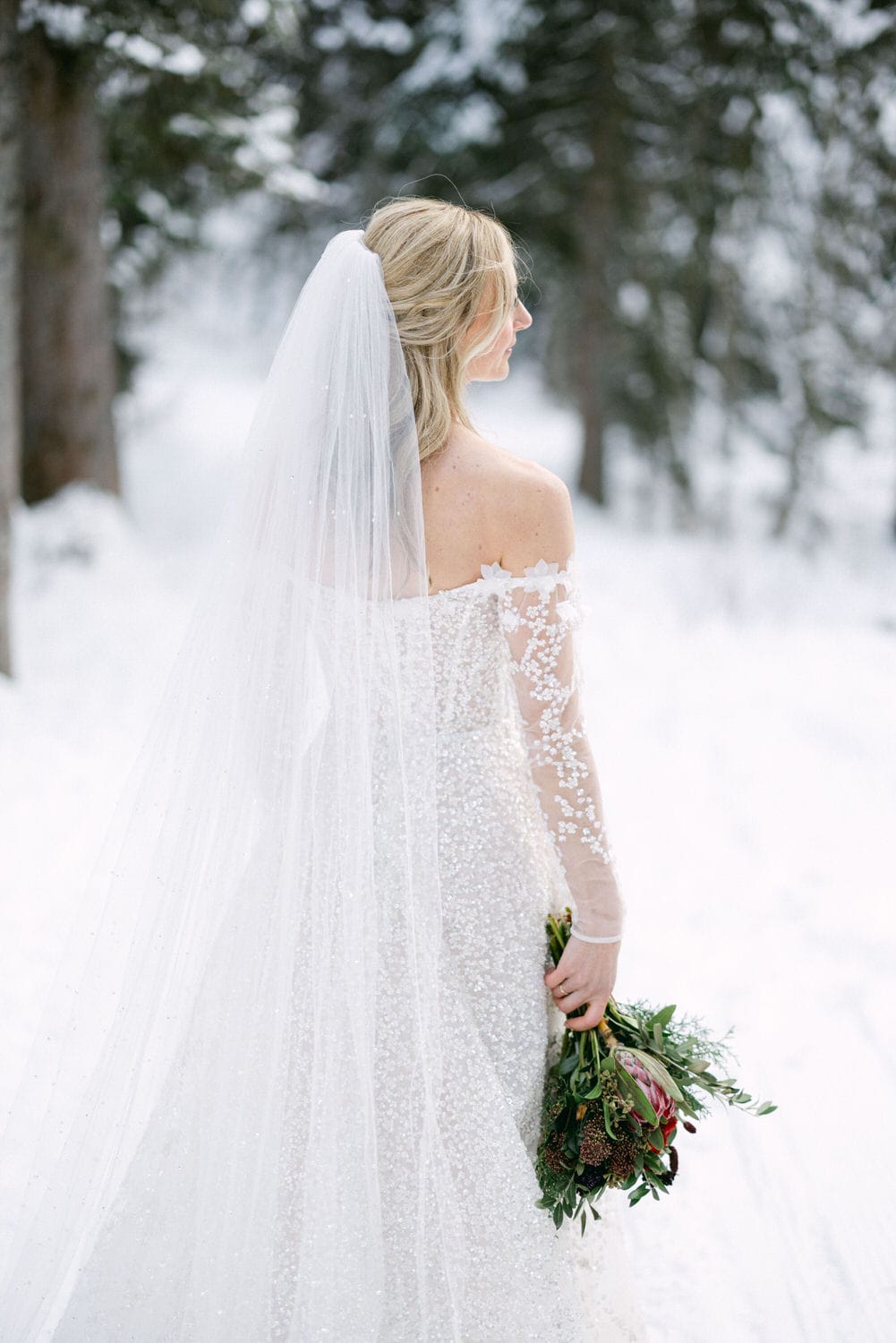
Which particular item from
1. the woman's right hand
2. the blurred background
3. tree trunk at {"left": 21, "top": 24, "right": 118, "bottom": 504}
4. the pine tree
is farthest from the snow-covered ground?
the pine tree

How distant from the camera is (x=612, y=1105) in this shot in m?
1.86

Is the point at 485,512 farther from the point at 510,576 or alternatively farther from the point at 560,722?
the point at 560,722

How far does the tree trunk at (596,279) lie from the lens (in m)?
13.0

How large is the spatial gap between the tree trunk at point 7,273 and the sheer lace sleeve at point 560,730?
435 centimetres

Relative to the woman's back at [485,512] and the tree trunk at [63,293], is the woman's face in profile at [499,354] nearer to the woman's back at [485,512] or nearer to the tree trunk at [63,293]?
the woman's back at [485,512]

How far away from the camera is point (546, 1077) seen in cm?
200

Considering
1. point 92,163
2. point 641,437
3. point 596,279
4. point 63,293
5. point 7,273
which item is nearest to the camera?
point 7,273

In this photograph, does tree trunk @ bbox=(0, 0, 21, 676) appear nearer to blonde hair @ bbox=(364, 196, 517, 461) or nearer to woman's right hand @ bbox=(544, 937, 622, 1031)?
blonde hair @ bbox=(364, 196, 517, 461)

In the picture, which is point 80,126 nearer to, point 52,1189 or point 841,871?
point 841,871

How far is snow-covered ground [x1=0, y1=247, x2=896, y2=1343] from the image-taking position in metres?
2.72

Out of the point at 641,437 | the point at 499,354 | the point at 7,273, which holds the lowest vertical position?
the point at 641,437

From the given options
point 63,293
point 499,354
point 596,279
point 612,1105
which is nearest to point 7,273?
point 63,293

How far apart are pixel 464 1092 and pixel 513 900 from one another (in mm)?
335

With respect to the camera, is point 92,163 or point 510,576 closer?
point 510,576
